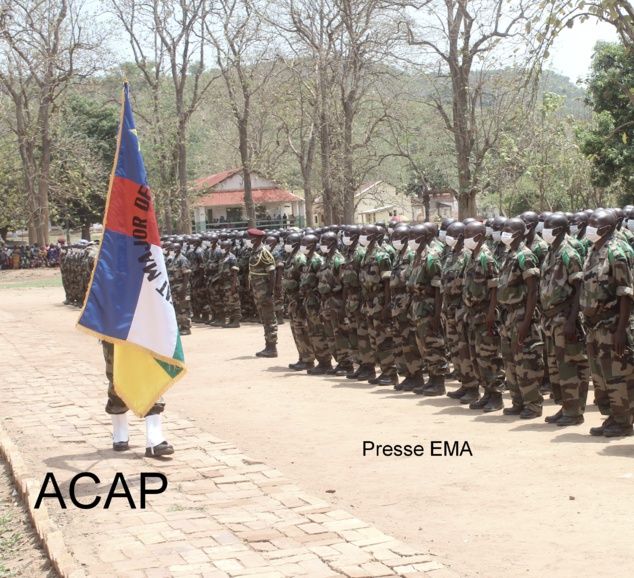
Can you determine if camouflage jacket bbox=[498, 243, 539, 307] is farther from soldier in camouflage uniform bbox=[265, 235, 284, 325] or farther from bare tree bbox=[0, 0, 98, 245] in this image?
bare tree bbox=[0, 0, 98, 245]

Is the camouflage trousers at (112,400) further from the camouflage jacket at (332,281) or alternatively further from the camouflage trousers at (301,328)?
the camouflage trousers at (301,328)

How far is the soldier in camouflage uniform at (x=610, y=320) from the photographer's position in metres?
7.73

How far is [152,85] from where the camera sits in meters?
41.2

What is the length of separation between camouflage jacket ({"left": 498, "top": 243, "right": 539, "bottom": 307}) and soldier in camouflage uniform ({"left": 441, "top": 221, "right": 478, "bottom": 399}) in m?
0.88

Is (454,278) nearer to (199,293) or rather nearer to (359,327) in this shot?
(359,327)

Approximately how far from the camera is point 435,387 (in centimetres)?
1083

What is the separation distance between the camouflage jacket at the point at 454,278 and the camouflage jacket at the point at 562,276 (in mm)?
1453

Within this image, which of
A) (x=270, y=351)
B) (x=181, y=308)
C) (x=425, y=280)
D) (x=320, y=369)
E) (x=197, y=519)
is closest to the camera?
(x=197, y=519)

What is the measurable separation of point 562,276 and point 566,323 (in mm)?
438

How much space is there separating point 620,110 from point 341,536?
2440 centimetres

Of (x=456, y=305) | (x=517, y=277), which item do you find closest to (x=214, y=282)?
(x=456, y=305)

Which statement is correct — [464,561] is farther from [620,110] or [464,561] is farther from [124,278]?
[620,110]

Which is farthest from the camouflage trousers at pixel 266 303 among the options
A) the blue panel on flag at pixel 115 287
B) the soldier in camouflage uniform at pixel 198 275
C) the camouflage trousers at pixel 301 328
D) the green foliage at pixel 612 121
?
the green foliage at pixel 612 121

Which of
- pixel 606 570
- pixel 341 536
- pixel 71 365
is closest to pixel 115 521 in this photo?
pixel 341 536
